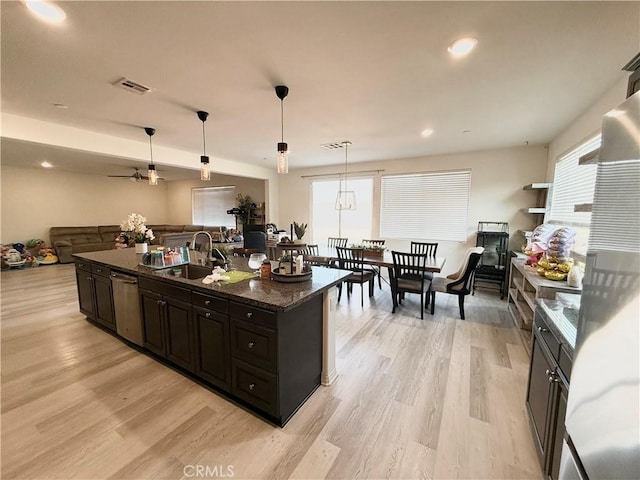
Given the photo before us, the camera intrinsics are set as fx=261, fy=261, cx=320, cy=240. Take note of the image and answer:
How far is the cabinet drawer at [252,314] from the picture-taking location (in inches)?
66.6

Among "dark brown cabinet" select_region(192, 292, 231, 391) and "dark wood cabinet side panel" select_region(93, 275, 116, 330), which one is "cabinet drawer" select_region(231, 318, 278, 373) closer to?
"dark brown cabinet" select_region(192, 292, 231, 391)

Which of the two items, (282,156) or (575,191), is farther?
(575,191)

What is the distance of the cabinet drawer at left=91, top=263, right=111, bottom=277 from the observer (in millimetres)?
2879

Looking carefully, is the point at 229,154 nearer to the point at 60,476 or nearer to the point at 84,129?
the point at 84,129

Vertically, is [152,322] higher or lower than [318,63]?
lower

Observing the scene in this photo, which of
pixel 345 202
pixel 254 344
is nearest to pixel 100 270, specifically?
pixel 254 344

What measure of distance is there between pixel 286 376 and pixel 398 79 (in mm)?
2540

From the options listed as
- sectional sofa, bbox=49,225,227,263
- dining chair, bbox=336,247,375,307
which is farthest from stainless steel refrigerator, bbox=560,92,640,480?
sectional sofa, bbox=49,225,227,263

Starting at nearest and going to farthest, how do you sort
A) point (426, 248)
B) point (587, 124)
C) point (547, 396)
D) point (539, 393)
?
point (547, 396)
point (539, 393)
point (587, 124)
point (426, 248)

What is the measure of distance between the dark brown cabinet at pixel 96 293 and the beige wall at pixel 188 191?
5.04 metres

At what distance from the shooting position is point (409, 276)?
12.5 ft

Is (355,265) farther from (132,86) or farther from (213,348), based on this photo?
(132,86)

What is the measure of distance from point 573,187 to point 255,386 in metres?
4.27

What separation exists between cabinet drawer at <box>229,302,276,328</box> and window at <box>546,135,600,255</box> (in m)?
2.88
